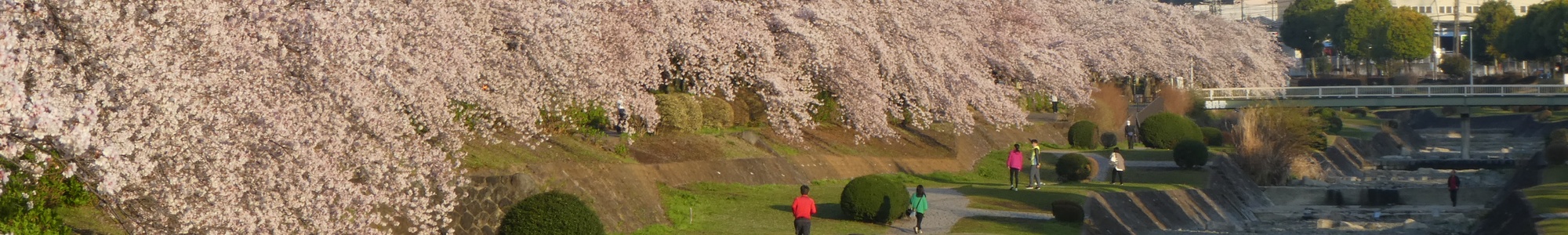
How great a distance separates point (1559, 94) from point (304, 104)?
2213 inches

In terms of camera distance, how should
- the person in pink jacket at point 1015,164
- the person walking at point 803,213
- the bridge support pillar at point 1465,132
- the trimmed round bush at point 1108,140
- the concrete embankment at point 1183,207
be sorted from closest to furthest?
the person walking at point 803,213, the concrete embankment at point 1183,207, the person in pink jacket at point 1015,164, the trimmed round bush at point 1108,140, the bridge support pillar at point 1465,132

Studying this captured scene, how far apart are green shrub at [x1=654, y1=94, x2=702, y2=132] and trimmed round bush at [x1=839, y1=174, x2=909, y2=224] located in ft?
18.5

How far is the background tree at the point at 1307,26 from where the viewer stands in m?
140

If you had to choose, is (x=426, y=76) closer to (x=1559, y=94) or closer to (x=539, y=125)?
(x=539, y=125)

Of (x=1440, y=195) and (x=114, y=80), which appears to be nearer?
(x=114, y=80)

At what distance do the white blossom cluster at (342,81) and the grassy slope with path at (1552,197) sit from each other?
11.3 m

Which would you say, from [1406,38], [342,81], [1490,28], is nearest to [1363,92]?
[342,81]

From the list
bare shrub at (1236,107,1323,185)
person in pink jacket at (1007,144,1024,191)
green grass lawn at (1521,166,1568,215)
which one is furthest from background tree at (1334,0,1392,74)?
person in pink jacket at (1007,144,1024,191)

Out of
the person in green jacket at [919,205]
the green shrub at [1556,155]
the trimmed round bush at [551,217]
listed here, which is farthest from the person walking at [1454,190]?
the trimmed round bush at [551,217]

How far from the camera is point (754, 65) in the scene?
2858 centimetres

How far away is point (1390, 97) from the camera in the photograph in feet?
212

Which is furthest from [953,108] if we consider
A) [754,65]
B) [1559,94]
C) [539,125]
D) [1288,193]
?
[1559,94]

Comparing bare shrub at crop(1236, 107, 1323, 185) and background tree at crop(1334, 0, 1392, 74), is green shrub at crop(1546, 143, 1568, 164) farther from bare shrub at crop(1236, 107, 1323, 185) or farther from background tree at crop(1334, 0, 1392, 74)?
background tree at crop(1334, 0, 1392, 74)

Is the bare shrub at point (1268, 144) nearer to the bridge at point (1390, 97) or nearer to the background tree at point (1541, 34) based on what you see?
the bridge at point (1390, 97)
